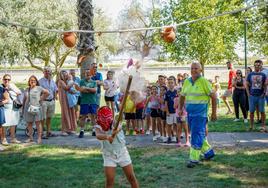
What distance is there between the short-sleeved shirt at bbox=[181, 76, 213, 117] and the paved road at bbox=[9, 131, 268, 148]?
2.19 m

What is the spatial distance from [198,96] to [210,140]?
2.90 m

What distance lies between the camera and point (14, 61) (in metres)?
32.8

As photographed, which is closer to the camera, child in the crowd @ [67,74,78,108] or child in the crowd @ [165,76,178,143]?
child in the crowd @ [165,76,178,143]

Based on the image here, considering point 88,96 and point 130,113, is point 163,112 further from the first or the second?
point 88,96

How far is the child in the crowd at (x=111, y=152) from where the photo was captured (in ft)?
18.5

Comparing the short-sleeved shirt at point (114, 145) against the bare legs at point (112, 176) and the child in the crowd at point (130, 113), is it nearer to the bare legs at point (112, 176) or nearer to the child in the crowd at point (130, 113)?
the bare legs at point (112, 176)

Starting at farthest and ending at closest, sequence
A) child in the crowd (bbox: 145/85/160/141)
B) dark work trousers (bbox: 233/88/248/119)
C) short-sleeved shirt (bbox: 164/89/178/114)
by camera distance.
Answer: dark work trousers (bbox: 233/88/248/119) → child in the crowd (bbox: 145/85/160/141) → short-sleeved shirt (bbox: 164/89/178/114)

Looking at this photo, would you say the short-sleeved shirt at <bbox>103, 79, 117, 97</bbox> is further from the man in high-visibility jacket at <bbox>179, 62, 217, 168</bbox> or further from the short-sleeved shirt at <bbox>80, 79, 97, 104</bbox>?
the man in high-visibility jacket at <bbox>179, 62, 217, 168</bbox>

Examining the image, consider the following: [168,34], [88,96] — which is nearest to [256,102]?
[168,34]

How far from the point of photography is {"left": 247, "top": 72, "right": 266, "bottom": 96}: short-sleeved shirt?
1130cm

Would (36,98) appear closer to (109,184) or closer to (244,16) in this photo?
(109,184)

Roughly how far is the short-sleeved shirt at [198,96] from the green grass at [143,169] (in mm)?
969

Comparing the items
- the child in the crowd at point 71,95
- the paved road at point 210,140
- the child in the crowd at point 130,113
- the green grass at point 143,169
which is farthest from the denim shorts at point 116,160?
the child in the crowd at point 71,95

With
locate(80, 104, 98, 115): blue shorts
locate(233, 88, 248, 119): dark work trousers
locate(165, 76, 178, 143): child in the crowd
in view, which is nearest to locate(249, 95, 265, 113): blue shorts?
locate(233, 88, 248, 119): dark work trousers
